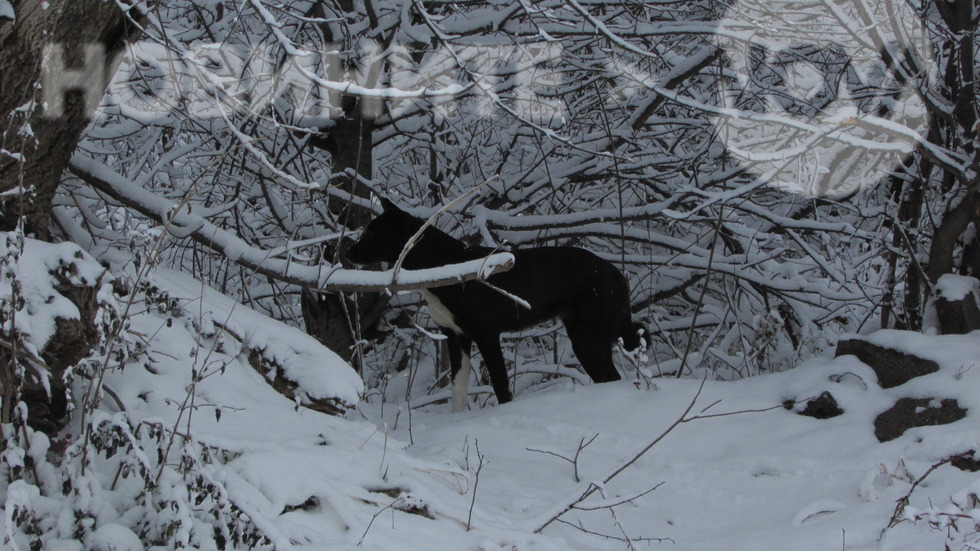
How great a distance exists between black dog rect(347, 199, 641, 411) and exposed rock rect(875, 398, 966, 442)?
2.38 metres

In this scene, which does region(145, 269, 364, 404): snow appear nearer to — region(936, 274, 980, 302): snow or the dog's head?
the dog's head

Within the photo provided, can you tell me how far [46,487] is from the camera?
217 cm

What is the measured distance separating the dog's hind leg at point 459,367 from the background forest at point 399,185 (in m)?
0.25

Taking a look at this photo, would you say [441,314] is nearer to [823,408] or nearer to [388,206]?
[388,206]

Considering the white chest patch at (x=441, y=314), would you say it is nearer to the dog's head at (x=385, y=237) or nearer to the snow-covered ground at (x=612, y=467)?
the dog's head at (x=385, y=237)

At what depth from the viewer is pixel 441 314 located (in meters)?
6.12

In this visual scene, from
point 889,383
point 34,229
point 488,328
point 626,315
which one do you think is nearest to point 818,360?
point 889,383

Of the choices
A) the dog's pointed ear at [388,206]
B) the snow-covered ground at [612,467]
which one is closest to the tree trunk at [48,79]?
the snow-covered ground at [612,467]

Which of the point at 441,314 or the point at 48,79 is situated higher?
the point at 48,79

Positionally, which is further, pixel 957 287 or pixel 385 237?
pixel 385 237

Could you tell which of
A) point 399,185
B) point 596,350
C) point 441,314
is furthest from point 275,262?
point 399,185

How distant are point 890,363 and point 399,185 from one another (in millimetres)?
5111

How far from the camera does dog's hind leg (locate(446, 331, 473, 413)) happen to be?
19.6 ft

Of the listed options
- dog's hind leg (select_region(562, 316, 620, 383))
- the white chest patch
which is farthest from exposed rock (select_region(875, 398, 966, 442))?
the white chest patch
